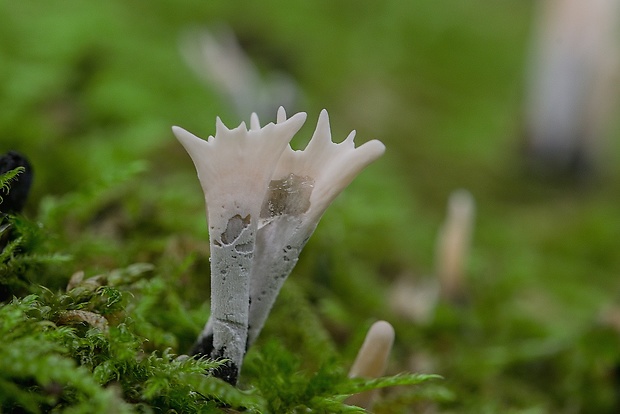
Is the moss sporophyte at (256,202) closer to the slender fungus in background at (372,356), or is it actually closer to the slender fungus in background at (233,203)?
the slender fungus in background at (233,203)

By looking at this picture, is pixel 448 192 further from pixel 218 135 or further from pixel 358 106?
pixel 218 135

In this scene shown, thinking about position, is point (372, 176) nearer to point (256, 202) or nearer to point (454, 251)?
point (454, 251)

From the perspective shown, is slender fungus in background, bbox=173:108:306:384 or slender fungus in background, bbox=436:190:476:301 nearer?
slender fungus in background, bbox=173:108:306:384

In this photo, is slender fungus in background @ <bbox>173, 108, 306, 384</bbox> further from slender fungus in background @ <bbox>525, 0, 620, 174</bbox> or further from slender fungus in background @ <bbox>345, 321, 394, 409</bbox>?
slender fungus in background @ <bbox>525, 0, 620, 174</bbox>

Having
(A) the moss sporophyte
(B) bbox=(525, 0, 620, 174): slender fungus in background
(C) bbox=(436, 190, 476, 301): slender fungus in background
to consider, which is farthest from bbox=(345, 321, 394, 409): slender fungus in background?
(B) bbox=(525, 0, 620, 174): slender fungus in background

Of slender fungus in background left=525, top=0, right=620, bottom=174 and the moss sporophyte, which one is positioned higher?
slender fungus in background left=525, top=0, right=620, bottom=174

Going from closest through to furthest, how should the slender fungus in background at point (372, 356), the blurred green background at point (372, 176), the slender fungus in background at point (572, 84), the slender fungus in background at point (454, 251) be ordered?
the slender fungus in background at point (372, 356)
the blurred green background at point (372, 176)
the slender fungus in background at point (454, 251)
the slender fungus in background at point (572, 84)

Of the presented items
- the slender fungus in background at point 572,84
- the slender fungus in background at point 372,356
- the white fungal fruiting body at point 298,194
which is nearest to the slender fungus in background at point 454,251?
the slender fungus in background at point 372,356
